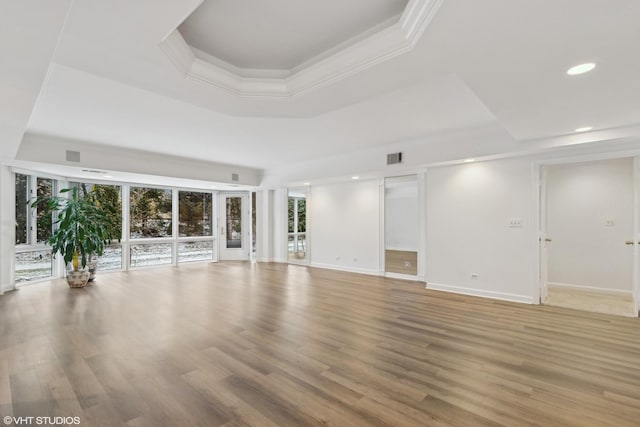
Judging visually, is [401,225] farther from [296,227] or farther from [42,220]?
[42,220]

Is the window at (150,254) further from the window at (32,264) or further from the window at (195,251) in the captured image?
the window at (32,264)

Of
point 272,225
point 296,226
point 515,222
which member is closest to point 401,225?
point 515,222

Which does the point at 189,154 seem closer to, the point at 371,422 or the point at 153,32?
the point at 153,32

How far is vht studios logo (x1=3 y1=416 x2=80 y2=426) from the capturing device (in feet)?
6.43

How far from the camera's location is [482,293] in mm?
5188

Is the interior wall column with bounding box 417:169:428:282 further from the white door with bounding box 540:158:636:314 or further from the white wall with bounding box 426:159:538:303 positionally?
the white door with bounding box 540:158:636:314

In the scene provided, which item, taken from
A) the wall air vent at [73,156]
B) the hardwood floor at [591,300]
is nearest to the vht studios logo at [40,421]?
the wall air vent at [73,156]

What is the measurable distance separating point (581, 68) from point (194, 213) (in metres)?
9.24

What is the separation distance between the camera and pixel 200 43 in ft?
8.23

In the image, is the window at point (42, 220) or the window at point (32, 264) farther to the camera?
the window at point (42, 220)

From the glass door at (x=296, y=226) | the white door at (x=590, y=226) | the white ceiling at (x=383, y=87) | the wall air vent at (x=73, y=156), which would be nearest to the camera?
the white ceiling at (x=383, y=87)

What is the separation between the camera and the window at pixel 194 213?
358 inches

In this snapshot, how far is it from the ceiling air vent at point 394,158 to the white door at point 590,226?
7.72 ft

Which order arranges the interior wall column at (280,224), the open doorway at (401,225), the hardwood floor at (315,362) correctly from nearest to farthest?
the hardwood floor at (315,362), the open doorway at (401,225), the interior wall column at (280,224)
